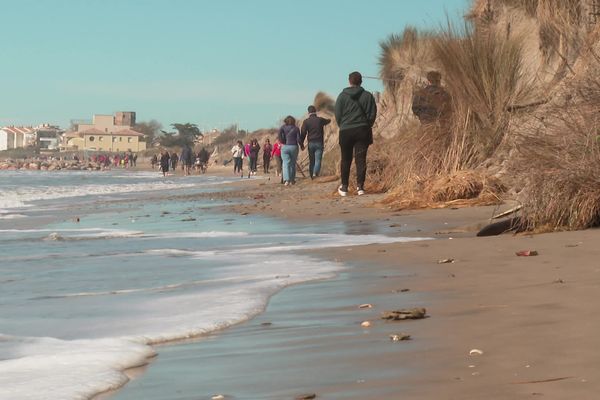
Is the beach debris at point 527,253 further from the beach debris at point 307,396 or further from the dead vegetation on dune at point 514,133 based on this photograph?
the beach debris at point 307,396

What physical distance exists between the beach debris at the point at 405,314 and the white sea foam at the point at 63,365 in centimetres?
100

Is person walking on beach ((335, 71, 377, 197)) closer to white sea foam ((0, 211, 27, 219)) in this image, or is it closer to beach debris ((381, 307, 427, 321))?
white sea foam ((0, 211, 27, 219))

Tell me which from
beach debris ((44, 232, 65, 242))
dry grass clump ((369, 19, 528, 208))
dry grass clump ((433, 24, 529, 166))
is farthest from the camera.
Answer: dry grass clump ((433, 24, 529, 166))

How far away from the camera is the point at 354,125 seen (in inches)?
601

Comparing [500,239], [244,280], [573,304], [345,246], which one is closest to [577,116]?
[500,239]

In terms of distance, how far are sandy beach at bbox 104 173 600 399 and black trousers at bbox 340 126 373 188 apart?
8.17 metres

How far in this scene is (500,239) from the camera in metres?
7.50

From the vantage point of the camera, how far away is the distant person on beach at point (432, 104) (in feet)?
44.0

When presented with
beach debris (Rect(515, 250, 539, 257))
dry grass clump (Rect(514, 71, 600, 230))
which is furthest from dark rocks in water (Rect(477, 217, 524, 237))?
beach debris (Rect(515, 250, 539, 257))

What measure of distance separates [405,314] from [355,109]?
11.1 m

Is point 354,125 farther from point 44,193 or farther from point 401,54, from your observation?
point 44,193

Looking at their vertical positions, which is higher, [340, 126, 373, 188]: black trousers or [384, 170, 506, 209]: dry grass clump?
[340, 126, 373, 188]: black trousers

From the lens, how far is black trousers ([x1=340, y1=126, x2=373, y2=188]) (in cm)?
1506

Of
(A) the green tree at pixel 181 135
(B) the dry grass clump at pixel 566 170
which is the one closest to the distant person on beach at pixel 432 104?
(B) the dry grass clump at pixel 566 170
